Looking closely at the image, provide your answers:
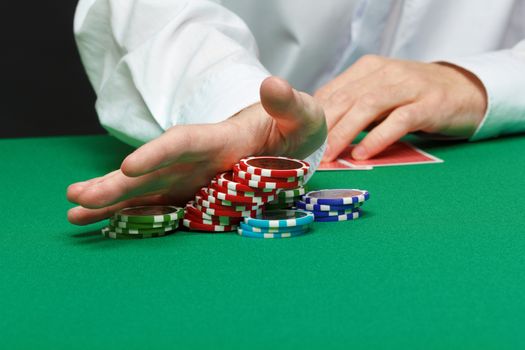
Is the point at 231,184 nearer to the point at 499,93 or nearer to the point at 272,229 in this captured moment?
the point at 272,229

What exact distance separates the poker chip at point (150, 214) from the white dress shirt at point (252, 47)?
343 millimetres

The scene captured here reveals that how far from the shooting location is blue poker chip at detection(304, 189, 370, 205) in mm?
1287

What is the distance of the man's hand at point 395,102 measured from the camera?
1.90 m

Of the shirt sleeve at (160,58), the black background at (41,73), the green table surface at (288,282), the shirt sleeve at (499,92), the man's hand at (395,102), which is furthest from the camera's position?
the black background at (41,73)

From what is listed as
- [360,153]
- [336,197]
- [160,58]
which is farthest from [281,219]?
[160,58]

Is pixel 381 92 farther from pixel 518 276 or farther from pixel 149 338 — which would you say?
pixel 149 338

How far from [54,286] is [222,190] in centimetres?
32

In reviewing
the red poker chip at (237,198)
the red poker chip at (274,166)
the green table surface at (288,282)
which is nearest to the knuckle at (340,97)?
the green table surface at (288,282)

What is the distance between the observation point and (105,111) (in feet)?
6.37

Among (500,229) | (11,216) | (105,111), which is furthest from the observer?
(105,111)

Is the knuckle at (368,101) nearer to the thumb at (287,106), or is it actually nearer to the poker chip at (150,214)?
the thumb at (287,106)

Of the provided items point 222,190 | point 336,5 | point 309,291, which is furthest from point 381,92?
point 309,291

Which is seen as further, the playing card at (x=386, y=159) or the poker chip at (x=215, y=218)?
the playing card at (x=386, y=159)

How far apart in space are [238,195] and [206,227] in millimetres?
72
